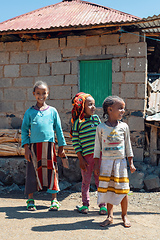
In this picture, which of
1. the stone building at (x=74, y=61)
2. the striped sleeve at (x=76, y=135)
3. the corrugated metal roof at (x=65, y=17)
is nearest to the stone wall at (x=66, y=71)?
the stone building at (x=74, y=61)

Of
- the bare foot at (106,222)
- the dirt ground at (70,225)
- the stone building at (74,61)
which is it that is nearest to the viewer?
the dirt ground at (70,225)

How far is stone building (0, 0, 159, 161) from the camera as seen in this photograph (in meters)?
5.69

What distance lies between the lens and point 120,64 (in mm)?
5793

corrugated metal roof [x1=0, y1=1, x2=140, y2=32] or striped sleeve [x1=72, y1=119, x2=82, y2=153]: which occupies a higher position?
corrugated metal roof [x1=0, y1=1, x2=140, y2=32]

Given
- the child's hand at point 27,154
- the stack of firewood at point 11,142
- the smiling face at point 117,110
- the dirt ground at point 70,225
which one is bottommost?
the dirt ground at point 70,225

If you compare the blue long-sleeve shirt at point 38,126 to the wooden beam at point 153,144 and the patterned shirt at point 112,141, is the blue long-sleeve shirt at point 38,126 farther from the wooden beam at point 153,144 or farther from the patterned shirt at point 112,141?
the wooden beam at point 153,144

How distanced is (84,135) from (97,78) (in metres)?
2.90

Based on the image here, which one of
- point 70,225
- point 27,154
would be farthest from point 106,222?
point 27,154

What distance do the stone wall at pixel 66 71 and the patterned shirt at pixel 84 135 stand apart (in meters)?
2.55

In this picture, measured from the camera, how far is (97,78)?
601cm

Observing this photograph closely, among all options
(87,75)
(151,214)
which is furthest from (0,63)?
(151,214)

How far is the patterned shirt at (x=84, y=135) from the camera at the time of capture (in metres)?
3.35

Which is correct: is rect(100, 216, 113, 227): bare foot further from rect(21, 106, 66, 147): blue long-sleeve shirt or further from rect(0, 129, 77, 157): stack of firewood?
rect(0, 129, 77, 157): stack of firewood

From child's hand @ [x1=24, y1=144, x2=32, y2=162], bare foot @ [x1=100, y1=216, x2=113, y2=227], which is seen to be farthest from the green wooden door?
bare foot @ [x1=100, y1=216, x2=113, y2=227]
